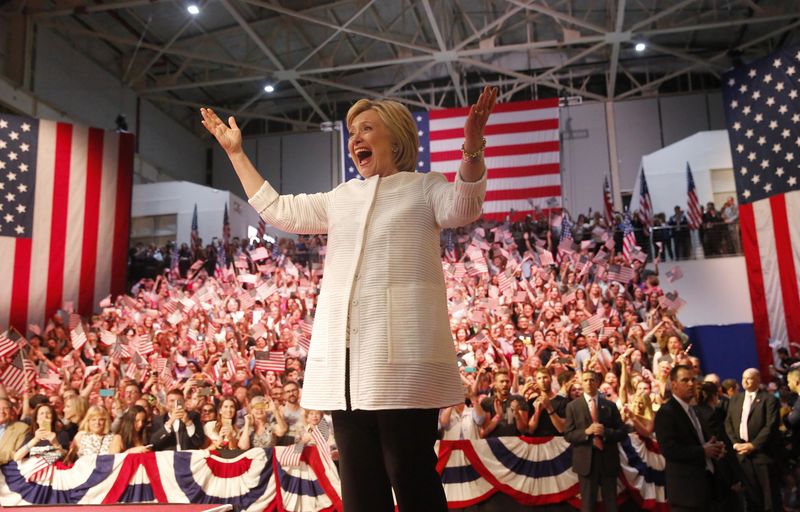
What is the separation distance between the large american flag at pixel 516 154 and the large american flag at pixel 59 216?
4.75 metres

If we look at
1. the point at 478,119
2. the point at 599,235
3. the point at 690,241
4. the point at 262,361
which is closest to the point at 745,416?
the point at 262,361

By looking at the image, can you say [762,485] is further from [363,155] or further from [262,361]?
[363,155]

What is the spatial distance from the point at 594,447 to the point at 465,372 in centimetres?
175

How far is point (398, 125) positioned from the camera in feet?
5.88

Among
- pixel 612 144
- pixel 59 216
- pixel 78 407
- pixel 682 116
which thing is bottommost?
pixel 78 407

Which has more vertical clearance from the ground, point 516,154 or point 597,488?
point 516,154

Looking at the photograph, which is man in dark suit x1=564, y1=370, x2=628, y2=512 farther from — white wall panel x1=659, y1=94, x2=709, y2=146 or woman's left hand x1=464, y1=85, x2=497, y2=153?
white wall panel x1=659, y1=94, x2=709, y2=146

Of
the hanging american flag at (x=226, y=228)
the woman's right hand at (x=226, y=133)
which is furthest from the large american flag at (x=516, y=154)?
the woman's right hand at (x=226, y=133)

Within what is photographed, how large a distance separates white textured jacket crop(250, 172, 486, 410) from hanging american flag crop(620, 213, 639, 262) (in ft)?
33.7

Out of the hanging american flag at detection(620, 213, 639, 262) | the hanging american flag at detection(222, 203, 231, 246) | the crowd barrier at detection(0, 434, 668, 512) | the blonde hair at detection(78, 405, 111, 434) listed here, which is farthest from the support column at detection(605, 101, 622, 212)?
the blonde hair at detection(78, 405, 111, 434)

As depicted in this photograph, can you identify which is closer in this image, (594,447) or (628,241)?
(594,447)

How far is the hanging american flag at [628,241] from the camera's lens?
11541 mm

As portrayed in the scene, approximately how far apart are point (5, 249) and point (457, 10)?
494 inches

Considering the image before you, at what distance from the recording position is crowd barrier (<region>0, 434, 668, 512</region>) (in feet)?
18.7
